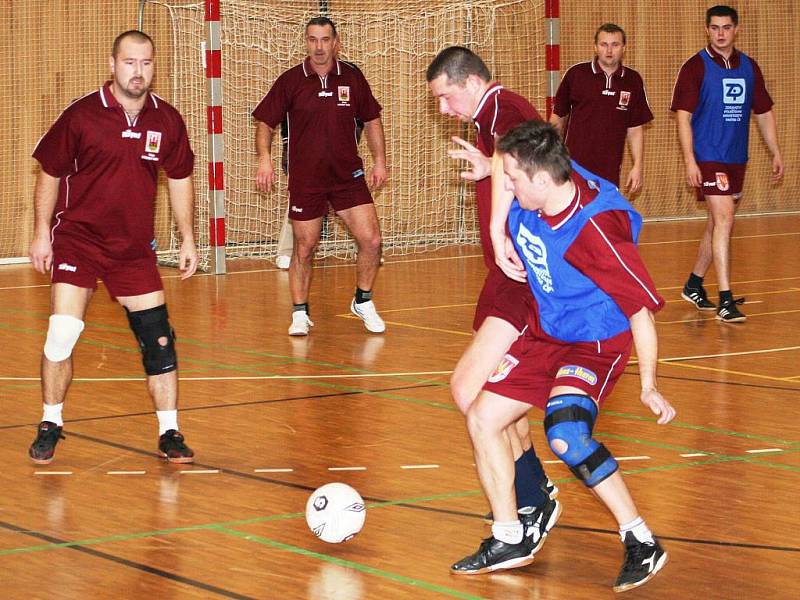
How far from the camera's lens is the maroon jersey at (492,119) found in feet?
16.4

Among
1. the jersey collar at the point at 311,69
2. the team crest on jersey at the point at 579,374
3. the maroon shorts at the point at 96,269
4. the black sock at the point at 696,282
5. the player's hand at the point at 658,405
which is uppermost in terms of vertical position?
the jersey collar at the point at 311,69

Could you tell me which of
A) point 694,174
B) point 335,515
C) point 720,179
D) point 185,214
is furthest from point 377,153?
point 335,515

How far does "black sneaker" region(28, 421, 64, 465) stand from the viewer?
6016mm

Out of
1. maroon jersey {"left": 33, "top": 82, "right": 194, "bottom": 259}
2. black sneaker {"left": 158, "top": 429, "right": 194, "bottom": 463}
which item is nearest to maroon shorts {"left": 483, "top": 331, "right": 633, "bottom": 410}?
black sneaker {"left": 158, "top": 429, "right": 194, "bottom": 463}

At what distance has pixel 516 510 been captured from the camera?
180 inches

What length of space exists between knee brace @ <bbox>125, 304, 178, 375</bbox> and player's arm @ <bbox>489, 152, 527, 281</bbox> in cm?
203

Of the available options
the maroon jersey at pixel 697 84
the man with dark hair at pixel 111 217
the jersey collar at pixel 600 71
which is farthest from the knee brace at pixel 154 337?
the jersey collar at pixel 600 71

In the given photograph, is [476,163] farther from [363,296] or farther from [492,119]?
[363,296]

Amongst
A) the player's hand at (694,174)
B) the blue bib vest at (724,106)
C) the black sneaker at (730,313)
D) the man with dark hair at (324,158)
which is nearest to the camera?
the man with dark hair at (324,158)

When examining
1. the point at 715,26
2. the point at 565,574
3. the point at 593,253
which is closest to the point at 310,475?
the point at 565,574

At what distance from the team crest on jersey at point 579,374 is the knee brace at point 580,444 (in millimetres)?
115

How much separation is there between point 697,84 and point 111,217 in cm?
544

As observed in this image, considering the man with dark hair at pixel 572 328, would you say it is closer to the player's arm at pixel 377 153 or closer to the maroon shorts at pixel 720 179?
the player's arm at pixel 377 153

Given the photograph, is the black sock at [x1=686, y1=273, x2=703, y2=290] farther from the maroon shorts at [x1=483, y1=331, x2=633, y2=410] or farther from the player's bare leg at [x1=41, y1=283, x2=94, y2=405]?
the maroon shorts at [x1=483, y1=331, x2=633, y2=410]
